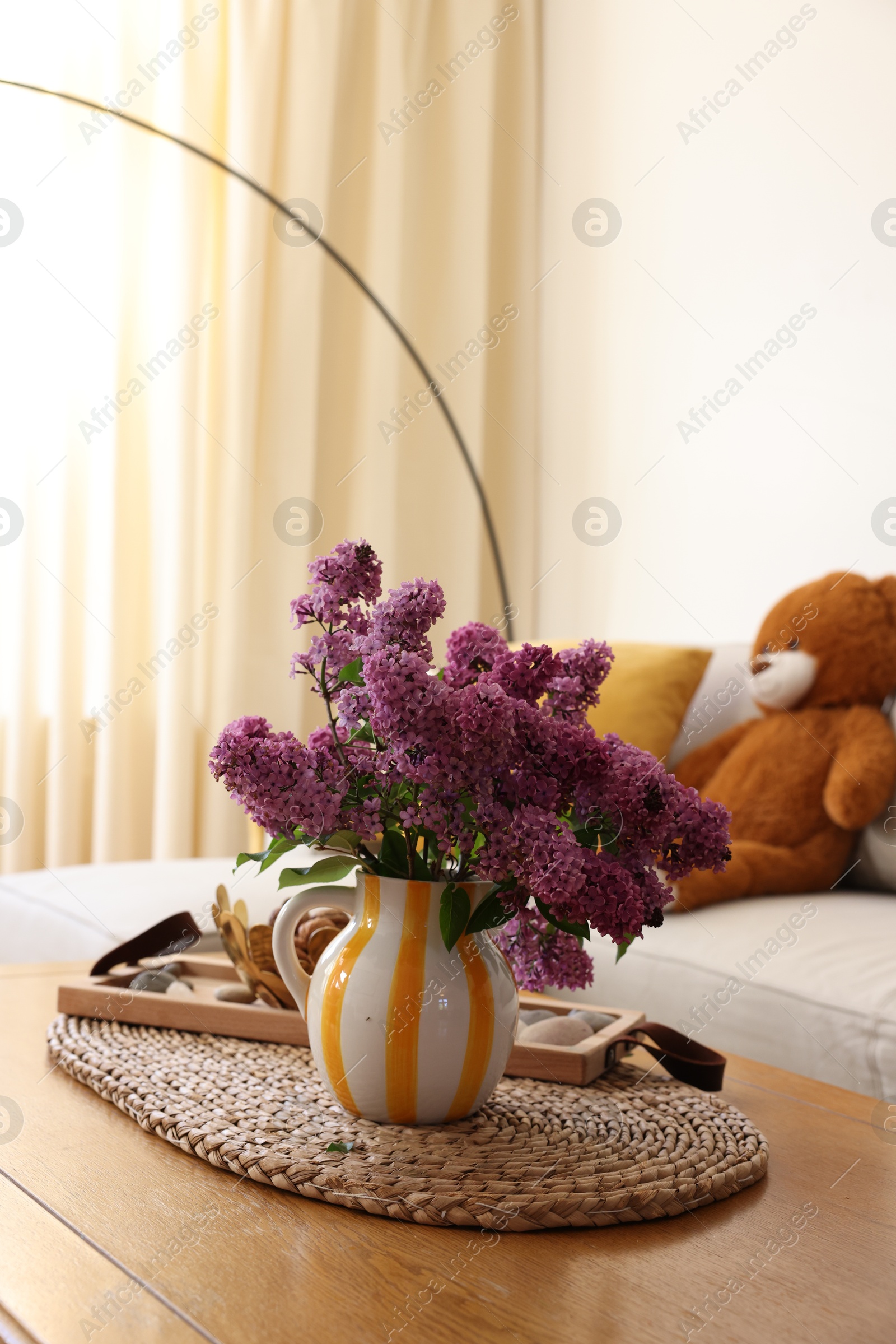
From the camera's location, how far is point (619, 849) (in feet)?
2.22

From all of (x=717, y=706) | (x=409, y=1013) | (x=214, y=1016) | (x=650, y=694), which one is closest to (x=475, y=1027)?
(x=409, y=1013)

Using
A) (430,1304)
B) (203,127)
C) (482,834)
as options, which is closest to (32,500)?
(203,127)

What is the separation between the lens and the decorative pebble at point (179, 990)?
1.03m

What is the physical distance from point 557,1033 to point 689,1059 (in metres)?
0.12

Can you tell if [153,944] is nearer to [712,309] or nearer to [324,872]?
[324,872]

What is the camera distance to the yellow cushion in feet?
6.59

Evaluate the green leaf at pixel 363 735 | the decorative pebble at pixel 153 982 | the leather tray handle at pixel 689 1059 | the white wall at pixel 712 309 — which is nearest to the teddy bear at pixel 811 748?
the white wall at pixel 712 309

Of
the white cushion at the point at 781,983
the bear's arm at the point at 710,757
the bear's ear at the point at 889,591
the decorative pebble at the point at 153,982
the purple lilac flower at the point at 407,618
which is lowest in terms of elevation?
the white cushion at the point at 781,983

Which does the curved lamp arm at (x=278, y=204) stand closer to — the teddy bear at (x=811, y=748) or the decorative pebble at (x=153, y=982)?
the teddy bear at (x=811, y=748)

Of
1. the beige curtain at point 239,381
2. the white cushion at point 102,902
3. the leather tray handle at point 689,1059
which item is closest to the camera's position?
the leather tray handle at point 689,1059

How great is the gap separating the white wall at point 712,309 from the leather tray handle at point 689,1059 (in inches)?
61.9

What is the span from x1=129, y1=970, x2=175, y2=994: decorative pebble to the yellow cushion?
105 cm

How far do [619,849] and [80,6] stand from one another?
2.74m

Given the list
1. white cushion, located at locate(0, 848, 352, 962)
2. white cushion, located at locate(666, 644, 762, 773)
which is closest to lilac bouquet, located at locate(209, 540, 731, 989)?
white cushion, located at locate(0, 848, 352, 962)
